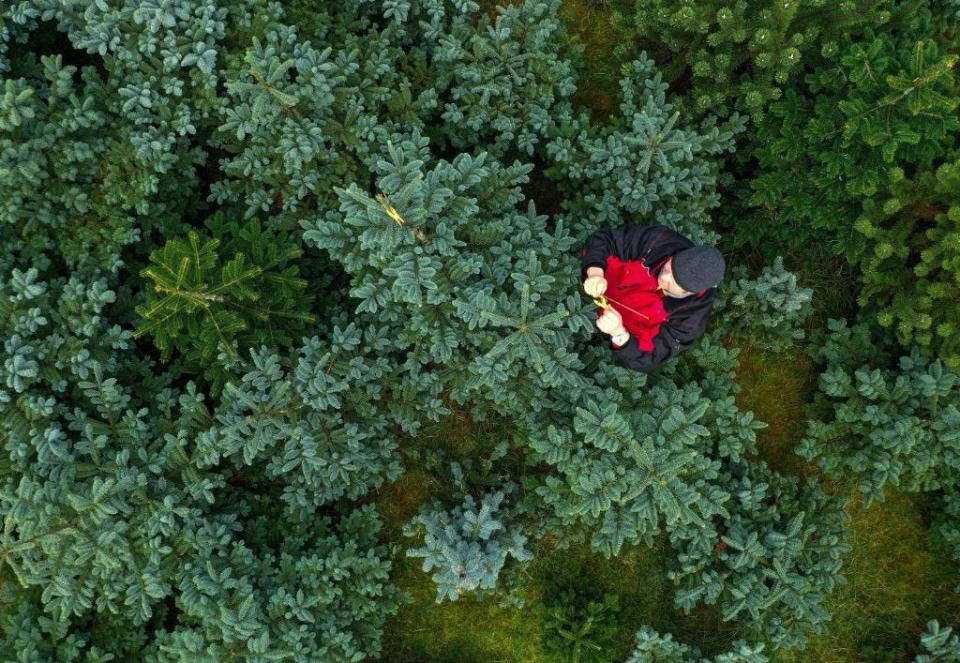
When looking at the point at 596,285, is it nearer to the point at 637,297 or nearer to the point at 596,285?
the point at 596,285

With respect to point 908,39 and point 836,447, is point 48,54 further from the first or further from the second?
point 836,447

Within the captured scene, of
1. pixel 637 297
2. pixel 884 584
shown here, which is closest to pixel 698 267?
pixel 637 297

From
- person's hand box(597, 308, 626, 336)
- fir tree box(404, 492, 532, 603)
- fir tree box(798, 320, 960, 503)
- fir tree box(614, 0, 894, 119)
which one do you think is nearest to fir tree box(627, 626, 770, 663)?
fir tree box(404, 492, 532, 603)

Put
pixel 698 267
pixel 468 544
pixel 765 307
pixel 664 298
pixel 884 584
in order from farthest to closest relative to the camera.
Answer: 1. pixel 884 584
2. pixel 765 307
3. pixel 468 544
4. pixel 664 298
5. pixel 698 267

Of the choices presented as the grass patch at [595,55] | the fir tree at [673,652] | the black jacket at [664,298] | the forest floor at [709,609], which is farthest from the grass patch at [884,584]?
the grass patch at [595,55]

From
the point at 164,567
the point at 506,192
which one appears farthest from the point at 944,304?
the point at 164,567
